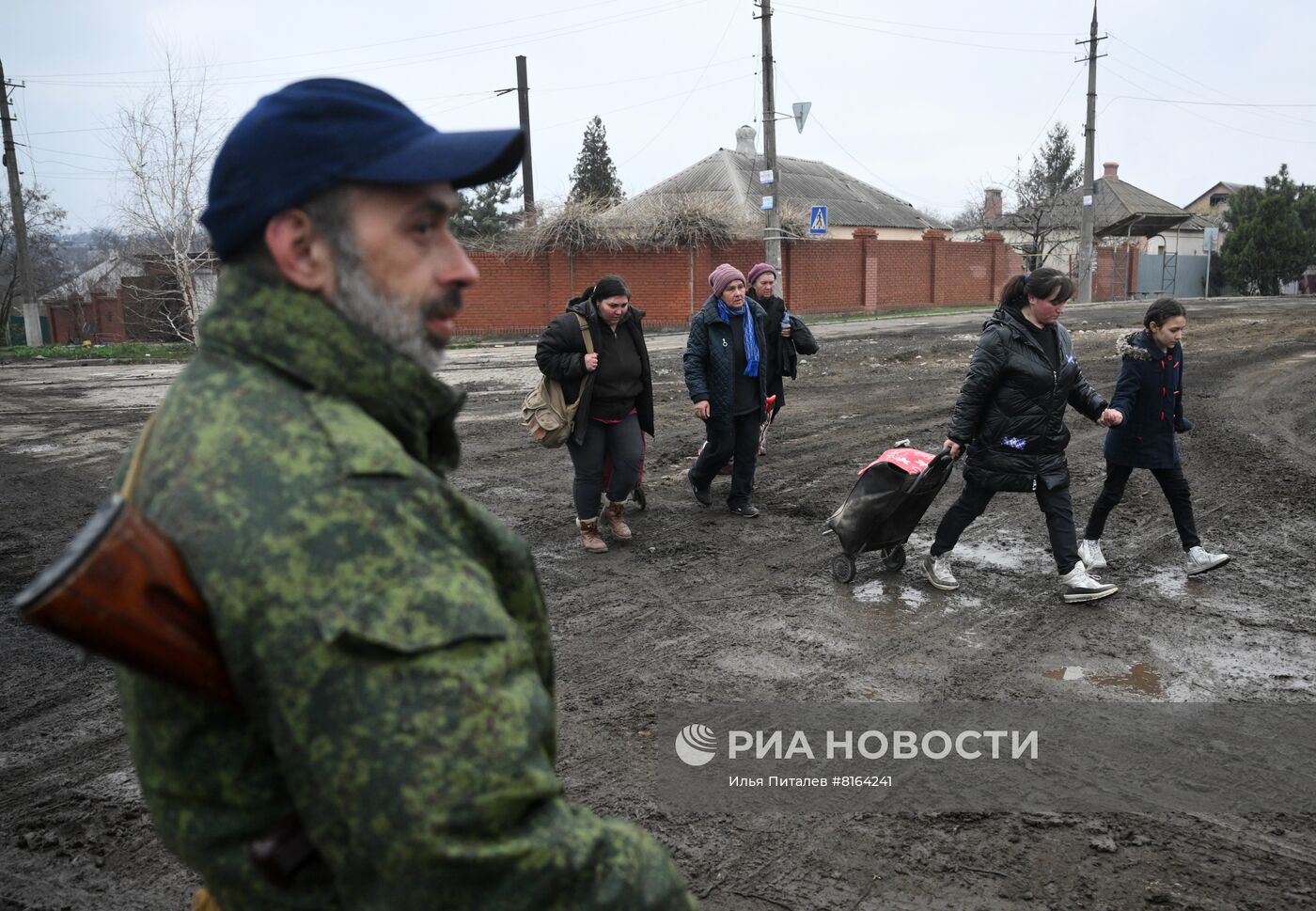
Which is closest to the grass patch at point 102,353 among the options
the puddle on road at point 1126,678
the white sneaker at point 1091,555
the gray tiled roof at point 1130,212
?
the white sneaker at point 1091,555

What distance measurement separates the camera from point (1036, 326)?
5.81 meters

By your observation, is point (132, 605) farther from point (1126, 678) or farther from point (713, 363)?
point (713, 363)

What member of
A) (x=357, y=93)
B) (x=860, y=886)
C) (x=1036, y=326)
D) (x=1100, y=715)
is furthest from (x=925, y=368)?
(x=357, y=93)

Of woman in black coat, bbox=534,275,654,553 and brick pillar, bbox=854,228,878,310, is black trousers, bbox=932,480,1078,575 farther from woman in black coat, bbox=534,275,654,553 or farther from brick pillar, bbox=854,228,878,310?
brick pillar, bbox=854,228,878,310

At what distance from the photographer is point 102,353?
81.9ft

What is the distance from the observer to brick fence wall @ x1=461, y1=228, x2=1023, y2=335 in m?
27.2

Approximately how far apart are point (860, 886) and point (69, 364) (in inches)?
962

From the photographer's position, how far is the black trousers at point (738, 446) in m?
7.80

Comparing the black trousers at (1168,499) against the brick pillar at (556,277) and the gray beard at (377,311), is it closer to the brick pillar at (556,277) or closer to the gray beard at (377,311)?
the gray beard at (377,311)

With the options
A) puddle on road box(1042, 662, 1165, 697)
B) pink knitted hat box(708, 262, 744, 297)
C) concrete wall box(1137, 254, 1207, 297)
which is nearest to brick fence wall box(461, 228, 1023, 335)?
concrete wall box(1137, 254, 1207, 297)

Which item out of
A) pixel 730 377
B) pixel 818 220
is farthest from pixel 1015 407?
pixel 818 220

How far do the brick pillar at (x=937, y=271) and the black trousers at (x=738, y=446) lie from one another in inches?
1090

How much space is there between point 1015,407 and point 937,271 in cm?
2942

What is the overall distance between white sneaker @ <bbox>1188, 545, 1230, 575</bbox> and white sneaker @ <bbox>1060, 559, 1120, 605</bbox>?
75 centimetres
